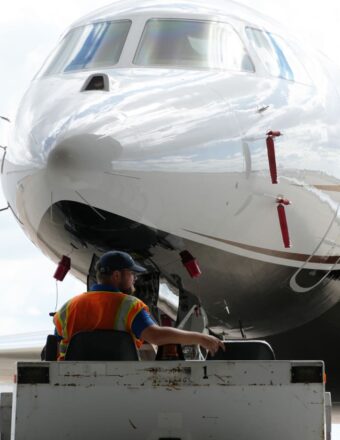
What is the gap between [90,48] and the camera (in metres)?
11.3

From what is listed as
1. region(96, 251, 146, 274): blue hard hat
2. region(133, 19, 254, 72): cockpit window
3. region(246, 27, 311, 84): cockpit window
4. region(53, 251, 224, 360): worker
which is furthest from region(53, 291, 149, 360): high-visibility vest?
region(246, 27, 311, 84): cockpit window

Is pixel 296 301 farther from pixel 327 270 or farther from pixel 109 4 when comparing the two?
pixel 109 4

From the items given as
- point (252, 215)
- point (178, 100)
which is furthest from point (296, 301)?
point (178, 100)

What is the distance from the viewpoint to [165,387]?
637 cm

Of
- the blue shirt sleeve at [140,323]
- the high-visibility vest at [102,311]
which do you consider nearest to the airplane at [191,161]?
the high-visibility vest at [102,311]

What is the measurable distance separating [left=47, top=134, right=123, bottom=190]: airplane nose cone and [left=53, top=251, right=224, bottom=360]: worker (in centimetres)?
195

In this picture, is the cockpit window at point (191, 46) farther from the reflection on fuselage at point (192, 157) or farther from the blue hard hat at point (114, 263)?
the blue hard hat at point (114, 263)

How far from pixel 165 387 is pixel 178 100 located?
3954 millimetres

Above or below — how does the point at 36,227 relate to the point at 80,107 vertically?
below

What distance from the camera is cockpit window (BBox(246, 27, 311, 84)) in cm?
1159

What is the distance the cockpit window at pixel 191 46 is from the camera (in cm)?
1087

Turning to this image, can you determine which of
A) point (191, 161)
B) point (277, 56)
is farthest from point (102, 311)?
point (277, 56)

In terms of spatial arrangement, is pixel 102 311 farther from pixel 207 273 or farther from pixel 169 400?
pixel 207 273

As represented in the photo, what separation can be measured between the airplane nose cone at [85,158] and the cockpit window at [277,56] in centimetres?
295
